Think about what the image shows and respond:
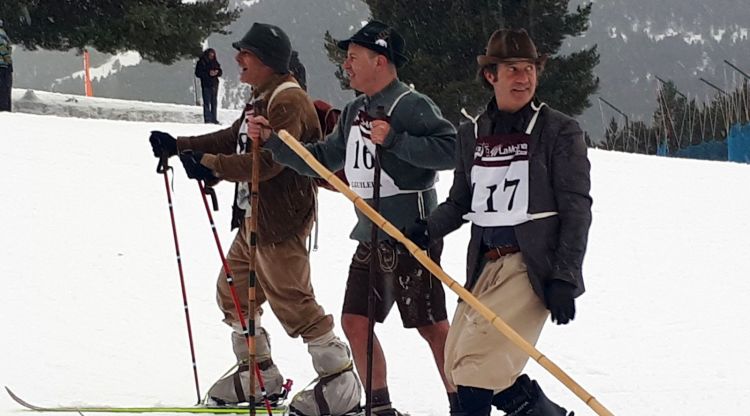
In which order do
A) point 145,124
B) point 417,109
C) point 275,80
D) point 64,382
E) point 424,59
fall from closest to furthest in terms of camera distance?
point 417,109 < point 275,80 < point 64,382 < point 145,124 < point 424,59

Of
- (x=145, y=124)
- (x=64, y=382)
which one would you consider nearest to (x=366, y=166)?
(x=64, y=382)

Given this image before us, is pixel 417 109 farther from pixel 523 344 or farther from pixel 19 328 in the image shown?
pixel 19 328

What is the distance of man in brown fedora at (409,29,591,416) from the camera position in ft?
12.0

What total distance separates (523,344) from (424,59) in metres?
24.9

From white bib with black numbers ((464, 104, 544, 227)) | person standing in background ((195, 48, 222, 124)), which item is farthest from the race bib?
person standing in background ((195, 48, 222, 124))

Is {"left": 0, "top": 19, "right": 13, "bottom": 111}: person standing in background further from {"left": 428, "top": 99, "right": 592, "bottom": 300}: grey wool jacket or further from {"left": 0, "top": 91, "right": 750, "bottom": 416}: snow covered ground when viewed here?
{"left": 428, "top": 99, "right": 592, "bottom": 300}: grey wool jacket

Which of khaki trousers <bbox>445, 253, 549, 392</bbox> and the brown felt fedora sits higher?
the brown felt fedora

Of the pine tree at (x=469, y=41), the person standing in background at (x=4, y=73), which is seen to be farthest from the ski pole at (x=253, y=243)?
the pine tree at (x=469, y=41)

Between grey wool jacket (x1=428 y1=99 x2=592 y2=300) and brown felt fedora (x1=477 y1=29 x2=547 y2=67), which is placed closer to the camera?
grey wool jacket (x1=428 y1=99 x2=592 y2=300)

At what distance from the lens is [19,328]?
6.69m

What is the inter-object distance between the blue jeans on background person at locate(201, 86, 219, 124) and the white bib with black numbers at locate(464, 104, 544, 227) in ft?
51.7

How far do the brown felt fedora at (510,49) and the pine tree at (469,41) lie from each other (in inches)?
925

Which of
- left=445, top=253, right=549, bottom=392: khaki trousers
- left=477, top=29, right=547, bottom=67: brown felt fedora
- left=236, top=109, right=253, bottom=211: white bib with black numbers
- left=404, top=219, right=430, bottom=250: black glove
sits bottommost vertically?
left=445, top=253, right=549, bottom=392: khaki trousers

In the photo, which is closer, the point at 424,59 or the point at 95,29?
the point at 95,29
